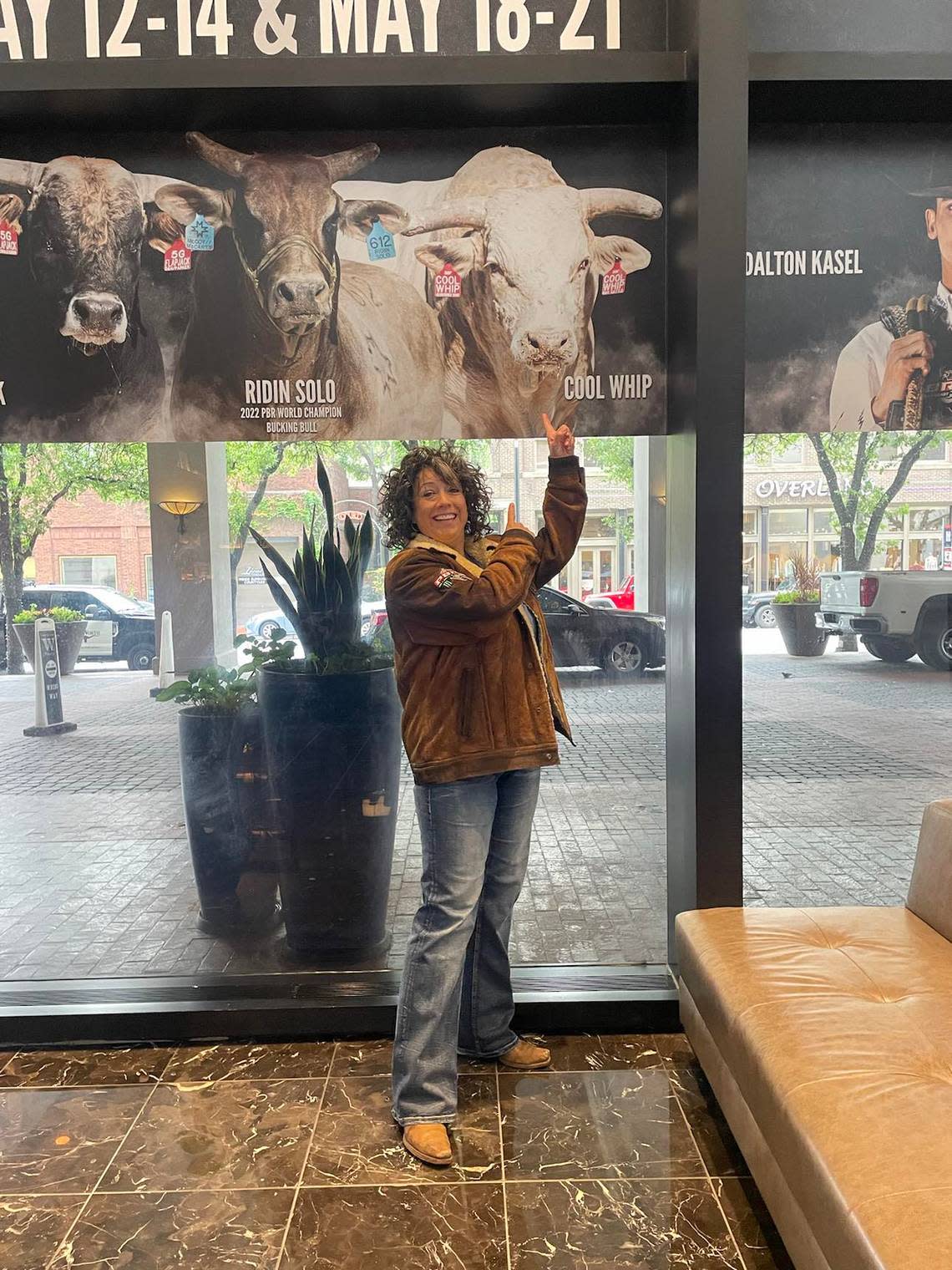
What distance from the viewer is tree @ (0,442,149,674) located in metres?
2.81

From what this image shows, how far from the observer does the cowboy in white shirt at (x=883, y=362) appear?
9.09 ft

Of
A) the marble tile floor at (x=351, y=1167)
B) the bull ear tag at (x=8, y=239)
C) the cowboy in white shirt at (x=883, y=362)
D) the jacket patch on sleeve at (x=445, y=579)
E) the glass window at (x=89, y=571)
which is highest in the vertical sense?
A: the bull ear tag at (x=8, y=239)

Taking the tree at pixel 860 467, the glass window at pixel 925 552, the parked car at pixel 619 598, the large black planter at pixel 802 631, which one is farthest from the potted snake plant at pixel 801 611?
the parked car at pixel 619 598

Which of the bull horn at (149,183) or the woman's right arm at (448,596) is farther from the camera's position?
the bull horn at (149,183)

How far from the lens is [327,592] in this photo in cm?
286

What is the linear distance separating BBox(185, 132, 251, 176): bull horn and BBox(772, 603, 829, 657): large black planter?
212 centimetres

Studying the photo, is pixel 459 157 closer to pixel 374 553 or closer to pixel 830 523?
pixel 374 553

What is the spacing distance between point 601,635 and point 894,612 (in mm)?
920

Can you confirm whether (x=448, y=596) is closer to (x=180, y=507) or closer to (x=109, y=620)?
(x=180, y=507)

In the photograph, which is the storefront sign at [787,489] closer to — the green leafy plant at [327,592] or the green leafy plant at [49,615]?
the green leafy plant at [327,592]

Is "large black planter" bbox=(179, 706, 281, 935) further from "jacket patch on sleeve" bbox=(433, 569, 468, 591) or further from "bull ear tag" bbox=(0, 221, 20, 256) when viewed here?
"bull ear tag" bbox=(0, 221, 20, 256)

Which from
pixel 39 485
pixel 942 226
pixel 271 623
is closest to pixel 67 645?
pixel 39 485

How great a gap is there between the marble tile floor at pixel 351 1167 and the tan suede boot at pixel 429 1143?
29 mm

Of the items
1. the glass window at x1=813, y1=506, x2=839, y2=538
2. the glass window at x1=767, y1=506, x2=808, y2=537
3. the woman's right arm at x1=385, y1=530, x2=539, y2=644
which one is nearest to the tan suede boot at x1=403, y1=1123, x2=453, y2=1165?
the woman's right arm at x1=385, y1=530, x2=539, y2=644
